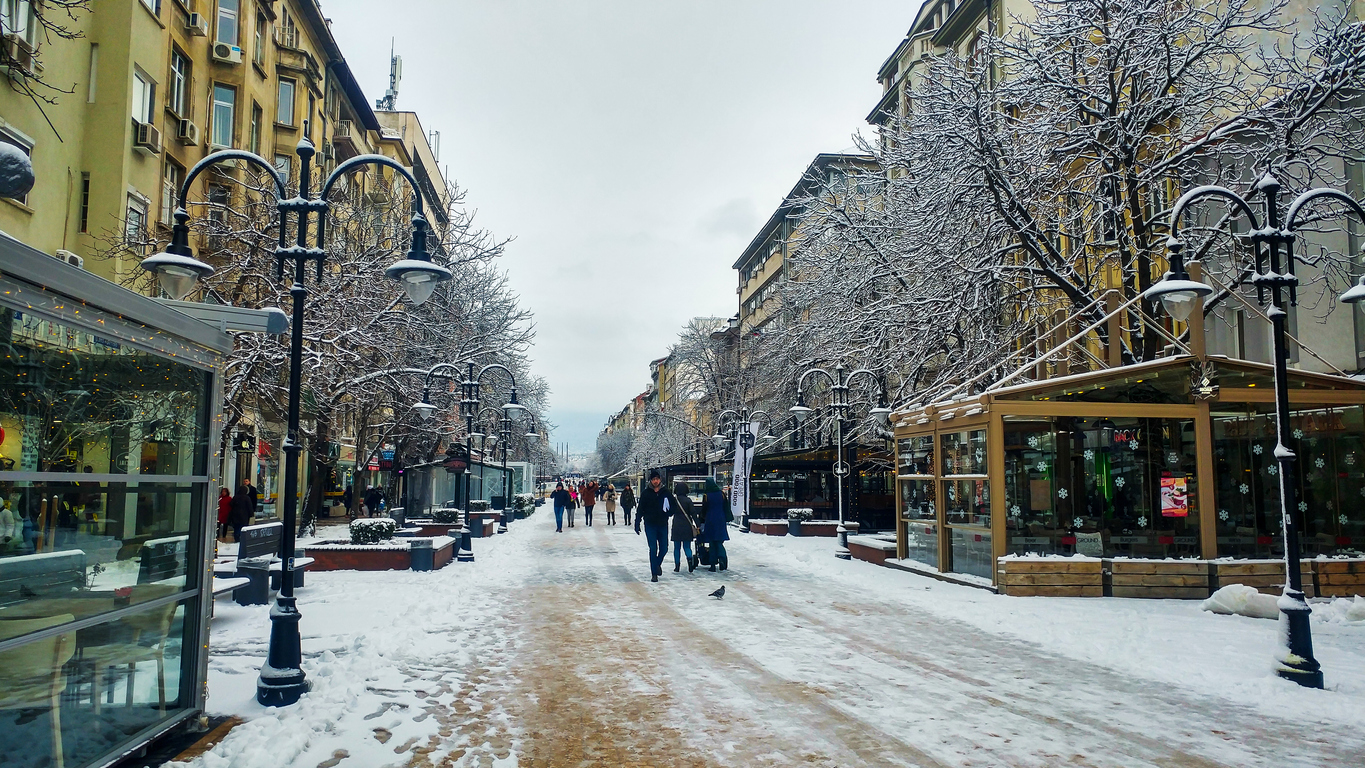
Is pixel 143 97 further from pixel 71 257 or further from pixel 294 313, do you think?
pixel 294 313

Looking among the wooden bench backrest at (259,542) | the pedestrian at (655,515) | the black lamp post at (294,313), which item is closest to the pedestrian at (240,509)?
the wooden bench backrest at (259,542)

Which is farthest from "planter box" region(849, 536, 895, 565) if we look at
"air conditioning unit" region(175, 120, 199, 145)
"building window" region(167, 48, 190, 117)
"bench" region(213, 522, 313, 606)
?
"building window" region(167, 48, 190, 117)

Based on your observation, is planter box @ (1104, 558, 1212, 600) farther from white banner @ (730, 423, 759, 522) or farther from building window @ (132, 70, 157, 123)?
building window @ (132, 70, 157, 123)

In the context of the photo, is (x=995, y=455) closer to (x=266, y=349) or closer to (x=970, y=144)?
(x=970, y=144)

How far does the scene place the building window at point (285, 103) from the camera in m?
35.4

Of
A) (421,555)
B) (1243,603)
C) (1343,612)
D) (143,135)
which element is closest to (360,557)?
(421,555)

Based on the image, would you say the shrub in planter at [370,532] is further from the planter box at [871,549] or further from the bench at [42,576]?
the bench at [42,576]

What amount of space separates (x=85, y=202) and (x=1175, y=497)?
24.4 meters

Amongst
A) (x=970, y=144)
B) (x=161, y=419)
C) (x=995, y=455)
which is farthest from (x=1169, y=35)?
(x=161, y=419)

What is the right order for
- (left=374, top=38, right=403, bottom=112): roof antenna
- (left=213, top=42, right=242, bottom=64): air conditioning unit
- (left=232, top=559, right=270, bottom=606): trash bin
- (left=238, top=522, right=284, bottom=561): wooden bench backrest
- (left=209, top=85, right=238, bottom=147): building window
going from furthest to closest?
(left=374, top=38, right=403, bottom=112): roof antenna < (left=209, top=85, right=238, bottom=147): building window < (left=213, top=42, right=242, bottom=64): air conditioning unit < (left=238, top=522, right=284, bottom=561): wooden bench backrest < (left=232, top=559, right=270, bottom=606): trash bin

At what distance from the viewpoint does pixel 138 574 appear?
573 centimetres

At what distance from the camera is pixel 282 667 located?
7277mm

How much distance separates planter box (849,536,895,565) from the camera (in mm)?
20219

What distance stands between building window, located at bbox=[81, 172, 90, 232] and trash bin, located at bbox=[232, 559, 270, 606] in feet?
45.5
